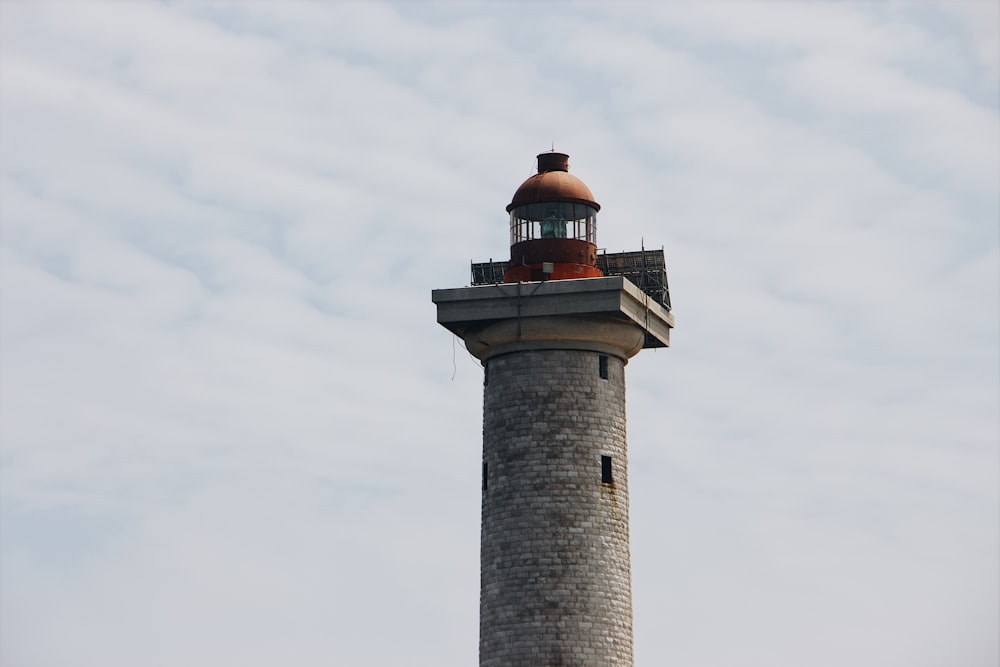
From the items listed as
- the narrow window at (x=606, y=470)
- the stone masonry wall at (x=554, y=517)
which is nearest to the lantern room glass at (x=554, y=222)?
the stone masonry wall at (x=554, y=517)

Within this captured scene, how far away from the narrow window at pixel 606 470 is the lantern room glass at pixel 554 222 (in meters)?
7.38

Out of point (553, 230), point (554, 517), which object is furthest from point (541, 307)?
point (554, 517)

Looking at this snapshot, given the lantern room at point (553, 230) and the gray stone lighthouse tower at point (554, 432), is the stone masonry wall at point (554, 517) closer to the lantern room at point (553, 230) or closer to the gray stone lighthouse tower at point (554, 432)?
the gray stone lighthouse tower at point (554, 432)

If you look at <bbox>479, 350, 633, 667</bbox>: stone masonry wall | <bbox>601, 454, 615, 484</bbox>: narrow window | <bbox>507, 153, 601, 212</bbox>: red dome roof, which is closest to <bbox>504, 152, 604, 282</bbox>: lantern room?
<bbox>507, 153, 601, 212</bbox>: red dome roof

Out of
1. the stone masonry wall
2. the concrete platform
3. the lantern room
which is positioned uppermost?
the lantern room

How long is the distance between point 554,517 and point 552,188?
35.5 feet

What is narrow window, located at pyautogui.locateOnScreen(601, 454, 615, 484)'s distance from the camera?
6594cm

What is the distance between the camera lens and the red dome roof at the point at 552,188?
68812 mm

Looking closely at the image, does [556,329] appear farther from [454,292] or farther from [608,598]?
[608,598]

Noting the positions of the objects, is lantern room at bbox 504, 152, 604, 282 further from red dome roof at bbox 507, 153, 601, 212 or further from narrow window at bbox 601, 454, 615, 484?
narrow window at bbox 601, 454, 615, 484

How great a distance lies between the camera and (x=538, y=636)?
6378cm

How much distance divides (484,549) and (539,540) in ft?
7.01

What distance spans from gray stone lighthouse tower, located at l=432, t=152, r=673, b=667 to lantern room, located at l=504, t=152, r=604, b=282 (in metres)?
0.03

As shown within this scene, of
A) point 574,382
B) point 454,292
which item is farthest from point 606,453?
point 454,292
